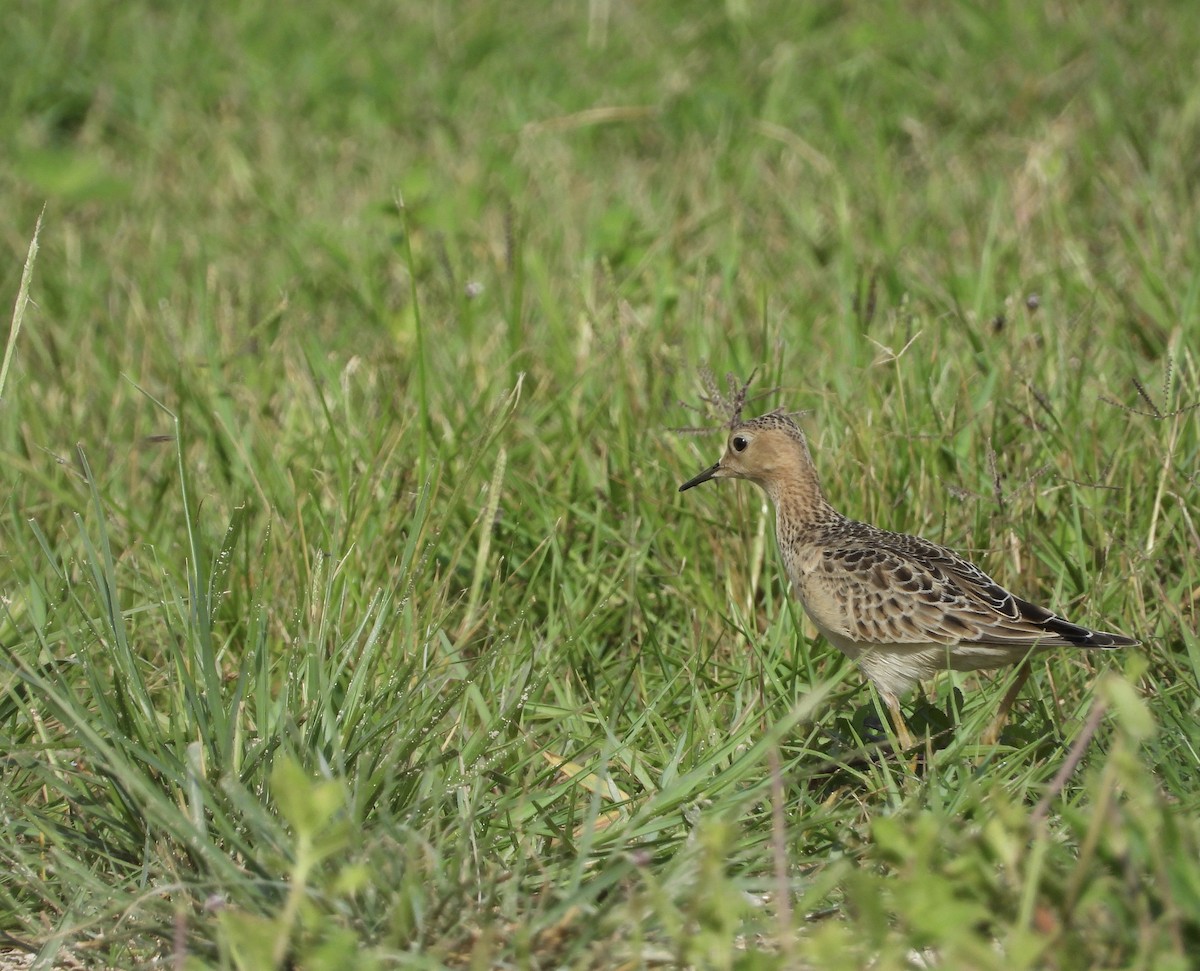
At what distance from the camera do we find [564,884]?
9.95 ft

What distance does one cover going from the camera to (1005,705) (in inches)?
146

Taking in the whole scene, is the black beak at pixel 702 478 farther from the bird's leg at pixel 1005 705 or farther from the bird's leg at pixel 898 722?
the bird's leg at pixel 1005 705

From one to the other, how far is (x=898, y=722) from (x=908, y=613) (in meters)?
Answer: 0.27

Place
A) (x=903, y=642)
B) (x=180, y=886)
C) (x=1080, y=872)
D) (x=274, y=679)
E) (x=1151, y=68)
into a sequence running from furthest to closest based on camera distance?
1. (x=1151, y=68)
2. (x=274, y=679)
3. (x=903, y=642)
4. (x=180, y=886)
5. (x=1080, y=872)

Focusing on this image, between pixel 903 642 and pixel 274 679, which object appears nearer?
pixel 903 642

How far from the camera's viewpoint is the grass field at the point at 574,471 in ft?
9.48

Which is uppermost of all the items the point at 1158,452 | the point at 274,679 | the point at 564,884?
the point at 1158,452

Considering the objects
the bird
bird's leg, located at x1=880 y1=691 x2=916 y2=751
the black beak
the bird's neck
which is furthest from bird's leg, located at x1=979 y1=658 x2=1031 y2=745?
the black beak

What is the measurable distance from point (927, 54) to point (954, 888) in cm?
643

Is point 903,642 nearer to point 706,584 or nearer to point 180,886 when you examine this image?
point 706,584

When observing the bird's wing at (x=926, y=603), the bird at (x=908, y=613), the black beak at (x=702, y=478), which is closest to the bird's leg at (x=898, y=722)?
the bird at (x=908, y=613)

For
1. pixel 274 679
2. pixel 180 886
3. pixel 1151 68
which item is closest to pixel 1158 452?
pixel 274 679

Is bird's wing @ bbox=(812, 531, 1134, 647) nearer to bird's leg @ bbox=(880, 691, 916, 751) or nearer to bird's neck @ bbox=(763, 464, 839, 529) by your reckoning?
bird's leg @ bbox=(880, 691, 916, 751)

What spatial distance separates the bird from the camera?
3.70 metres
